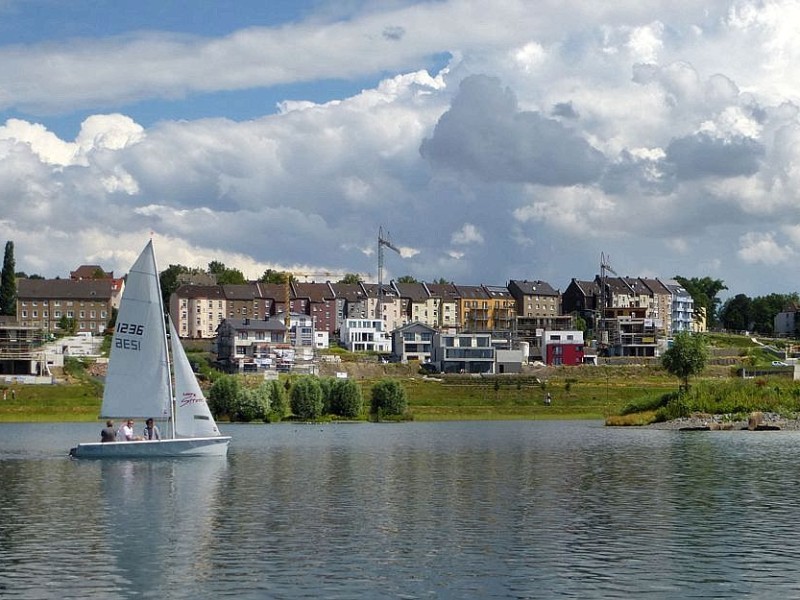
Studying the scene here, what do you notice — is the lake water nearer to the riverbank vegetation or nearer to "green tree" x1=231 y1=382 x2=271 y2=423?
the riverbank vegetation

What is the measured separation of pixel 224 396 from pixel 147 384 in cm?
6104

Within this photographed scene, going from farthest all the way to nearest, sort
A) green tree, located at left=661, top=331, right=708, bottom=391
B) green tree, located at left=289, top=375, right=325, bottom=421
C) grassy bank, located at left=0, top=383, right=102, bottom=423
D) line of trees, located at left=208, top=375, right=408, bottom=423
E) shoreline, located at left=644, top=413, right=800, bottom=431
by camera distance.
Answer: green tree, located at left=289, top=375, right=325, bottom=421 < grassy bank, located at left=0, top=383, right=102, bottom=423 < line of trees, located at left=208, top=375, right=408, bottom=423 < green tree, located at left=661, top=331, right=708, bottom=391 < shoreline, located at left=644, top=413, right=800, bottom=431

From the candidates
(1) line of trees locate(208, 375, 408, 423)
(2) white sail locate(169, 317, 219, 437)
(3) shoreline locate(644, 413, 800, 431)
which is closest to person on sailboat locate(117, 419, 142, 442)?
(2) white sail locate(169, 317, 219, 437)

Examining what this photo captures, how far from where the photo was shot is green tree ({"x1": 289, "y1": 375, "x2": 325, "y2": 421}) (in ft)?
448

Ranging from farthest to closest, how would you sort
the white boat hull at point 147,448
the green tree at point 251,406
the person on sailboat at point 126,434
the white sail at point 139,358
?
1. the green tree at point 251,406
2. the person on sailboat at point 126,434
3. the white sail at point 139,358
4. the white boat hull at point 147,448

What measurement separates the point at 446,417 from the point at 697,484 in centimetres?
8800

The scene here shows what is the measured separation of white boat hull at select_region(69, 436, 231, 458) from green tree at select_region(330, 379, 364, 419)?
6434 cm

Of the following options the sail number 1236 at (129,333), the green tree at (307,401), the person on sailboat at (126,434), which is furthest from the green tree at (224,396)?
the sail number 1236 at (129,333)

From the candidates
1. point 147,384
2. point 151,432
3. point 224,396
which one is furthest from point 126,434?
point 224,396

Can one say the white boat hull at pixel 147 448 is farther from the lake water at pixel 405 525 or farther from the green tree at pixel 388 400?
the green tree at pixel 388 400

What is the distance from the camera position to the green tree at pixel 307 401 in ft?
448

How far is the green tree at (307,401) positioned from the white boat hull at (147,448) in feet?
199

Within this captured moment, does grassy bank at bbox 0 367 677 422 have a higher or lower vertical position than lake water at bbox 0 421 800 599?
higher

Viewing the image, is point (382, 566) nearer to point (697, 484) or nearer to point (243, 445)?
point (697, 484)
